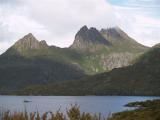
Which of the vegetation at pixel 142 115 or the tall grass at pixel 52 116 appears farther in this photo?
the vegetation at pixel 142 115

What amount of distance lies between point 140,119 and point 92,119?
1770 inches

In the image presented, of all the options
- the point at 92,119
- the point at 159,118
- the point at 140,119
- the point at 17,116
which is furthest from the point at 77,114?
the point at 140,119

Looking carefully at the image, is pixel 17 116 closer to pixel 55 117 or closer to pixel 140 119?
pixel 55 117

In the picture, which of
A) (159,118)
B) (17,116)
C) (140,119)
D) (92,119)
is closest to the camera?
(17,116)

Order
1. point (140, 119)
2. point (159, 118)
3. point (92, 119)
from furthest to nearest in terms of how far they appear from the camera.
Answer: point (140, 119)
point (159, 118)
point (92, 119)

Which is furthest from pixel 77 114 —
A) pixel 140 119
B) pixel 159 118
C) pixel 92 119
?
pixel 140 119

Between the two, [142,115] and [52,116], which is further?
[142,115]

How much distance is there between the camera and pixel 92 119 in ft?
84.4

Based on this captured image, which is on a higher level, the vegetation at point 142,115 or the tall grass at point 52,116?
the tall grass at point 52,116

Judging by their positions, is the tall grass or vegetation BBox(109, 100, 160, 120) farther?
vegetation BBox(109, 100, 160, 120)

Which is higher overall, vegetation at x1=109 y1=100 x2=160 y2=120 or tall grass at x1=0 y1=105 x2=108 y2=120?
tall grass at x1=0 y1=105 x2=108 y2=120

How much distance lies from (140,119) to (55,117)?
153ft

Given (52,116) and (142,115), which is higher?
(52,116)

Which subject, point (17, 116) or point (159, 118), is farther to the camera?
point (159, 118)
